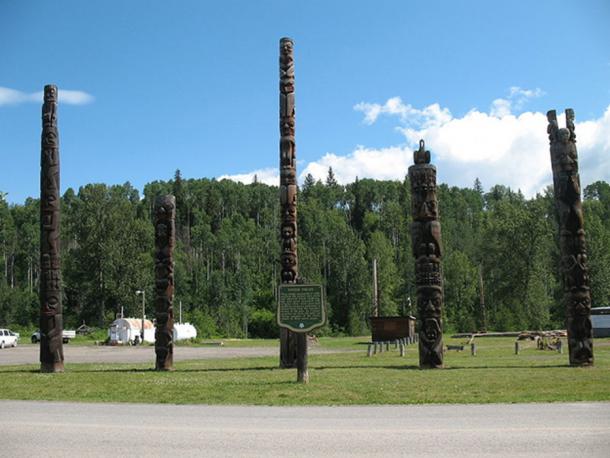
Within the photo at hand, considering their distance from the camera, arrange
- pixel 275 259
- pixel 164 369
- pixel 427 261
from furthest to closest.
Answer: pixel 275 259 → pixel 164 369 → pixel 427 261

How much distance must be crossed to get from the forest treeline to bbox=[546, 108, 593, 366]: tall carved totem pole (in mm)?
41426

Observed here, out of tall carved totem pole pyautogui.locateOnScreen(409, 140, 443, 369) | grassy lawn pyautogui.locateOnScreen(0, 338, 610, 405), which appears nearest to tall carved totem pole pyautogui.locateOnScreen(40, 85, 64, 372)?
grassy lawn pyautogui.locateOnScreen(0, 338, 610, 405)

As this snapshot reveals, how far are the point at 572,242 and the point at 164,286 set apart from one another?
41.2ft

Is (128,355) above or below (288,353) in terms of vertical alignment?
below

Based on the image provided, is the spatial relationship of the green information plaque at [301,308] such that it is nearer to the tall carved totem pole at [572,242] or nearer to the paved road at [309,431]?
the paved road at [309,431]

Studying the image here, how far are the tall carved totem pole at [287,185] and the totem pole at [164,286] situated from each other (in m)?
3.51

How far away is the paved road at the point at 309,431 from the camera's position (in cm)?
795

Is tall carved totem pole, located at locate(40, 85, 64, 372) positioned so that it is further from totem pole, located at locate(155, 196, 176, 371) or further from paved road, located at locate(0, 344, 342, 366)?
paved road, located at locate(0, 344, 342, 366)

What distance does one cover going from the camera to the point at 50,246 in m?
20.7

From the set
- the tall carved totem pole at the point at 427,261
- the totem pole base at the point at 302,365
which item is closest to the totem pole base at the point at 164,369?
the totem pole base at the point at 302,365

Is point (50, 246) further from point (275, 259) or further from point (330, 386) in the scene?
point (275, 259)

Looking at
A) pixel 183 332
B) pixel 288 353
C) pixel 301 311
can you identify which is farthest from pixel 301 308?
pixel 183 332

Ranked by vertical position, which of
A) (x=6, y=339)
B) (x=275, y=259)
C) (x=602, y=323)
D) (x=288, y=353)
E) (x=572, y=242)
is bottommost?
(x=6, y=339)

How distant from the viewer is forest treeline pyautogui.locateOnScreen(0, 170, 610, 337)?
259 ft
